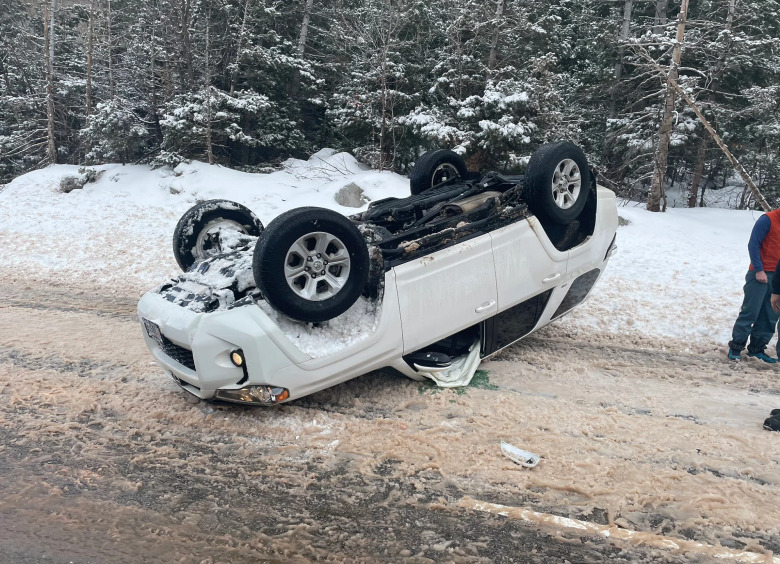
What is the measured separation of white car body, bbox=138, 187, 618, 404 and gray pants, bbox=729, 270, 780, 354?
5.35ft

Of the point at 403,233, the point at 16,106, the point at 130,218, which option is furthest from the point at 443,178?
the point at 16,106

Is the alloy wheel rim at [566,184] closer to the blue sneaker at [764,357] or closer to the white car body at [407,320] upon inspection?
the white car body at [407,320]

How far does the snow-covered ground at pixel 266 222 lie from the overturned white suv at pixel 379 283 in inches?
69.1

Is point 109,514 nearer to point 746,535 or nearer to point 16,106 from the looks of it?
point 746,535

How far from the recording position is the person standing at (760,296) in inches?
203

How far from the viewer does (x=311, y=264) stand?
137 inches

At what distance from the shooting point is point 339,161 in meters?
16.6

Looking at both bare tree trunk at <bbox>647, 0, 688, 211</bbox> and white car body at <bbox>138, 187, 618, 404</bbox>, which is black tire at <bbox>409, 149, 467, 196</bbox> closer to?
white car body at <bbox>138, 187, 618, 404</bbox>

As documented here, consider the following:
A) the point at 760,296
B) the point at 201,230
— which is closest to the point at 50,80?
the point at 201,230

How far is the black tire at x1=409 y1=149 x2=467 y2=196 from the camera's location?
18.9 feet

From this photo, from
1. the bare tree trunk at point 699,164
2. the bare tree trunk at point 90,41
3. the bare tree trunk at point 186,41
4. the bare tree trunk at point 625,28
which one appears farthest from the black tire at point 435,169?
the bare tree trunk at point 90,41

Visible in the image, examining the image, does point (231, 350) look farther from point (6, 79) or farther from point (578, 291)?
point (6, 79)

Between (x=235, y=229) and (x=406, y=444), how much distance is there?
2.51m

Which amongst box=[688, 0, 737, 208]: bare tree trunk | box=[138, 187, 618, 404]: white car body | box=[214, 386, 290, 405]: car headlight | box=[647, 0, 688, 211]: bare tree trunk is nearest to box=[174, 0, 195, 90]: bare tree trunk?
box=[647, 0, 688, 211]: bare tree trunk
